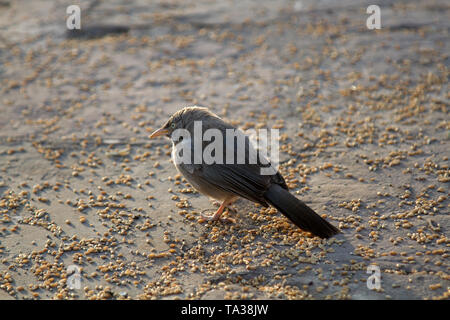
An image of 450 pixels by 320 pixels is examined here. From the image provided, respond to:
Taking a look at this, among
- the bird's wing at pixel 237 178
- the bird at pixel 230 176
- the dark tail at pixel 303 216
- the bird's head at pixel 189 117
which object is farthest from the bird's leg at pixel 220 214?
the bird's head at pixel 189 117

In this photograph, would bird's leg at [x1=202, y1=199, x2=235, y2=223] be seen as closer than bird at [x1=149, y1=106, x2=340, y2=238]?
No

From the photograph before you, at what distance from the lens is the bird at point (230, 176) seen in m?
4.90

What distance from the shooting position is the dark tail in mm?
4859

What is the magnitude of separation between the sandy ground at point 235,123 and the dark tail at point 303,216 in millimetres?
107

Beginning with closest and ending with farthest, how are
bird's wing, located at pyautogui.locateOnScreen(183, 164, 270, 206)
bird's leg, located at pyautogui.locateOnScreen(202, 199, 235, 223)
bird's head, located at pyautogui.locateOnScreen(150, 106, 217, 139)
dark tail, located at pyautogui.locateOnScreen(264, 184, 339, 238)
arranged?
dark tail, located at pyautogui.locateOnScreen(264, 184, 339, 238), bird's wing, located at pyautogui.locateOnScreen(183, 164, 270, 206), bird's leg, located at pyautogui.locateOnScreen(202, 199, 235, 223), bird's head, located at pyautogui.locateOnScreen(150, 106, 217, 139)

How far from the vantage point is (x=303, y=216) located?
486 centimetres

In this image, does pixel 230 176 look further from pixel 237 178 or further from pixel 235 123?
pixel 235 123

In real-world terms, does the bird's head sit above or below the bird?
above

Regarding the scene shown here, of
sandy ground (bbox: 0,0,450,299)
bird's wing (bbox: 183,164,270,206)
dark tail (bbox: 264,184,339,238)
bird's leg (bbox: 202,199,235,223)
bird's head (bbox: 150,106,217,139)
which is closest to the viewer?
sandy ground (bbox: 0,0,450,299)

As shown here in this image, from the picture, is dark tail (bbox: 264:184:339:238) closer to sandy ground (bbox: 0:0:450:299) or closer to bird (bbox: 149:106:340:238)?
bird (bbox: 149:106:340:238)

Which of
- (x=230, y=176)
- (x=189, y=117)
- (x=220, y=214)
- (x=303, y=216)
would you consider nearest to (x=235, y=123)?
(x=189, y=117)

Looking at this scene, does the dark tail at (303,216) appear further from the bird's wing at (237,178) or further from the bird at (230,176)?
the bird's wing at (237,178)

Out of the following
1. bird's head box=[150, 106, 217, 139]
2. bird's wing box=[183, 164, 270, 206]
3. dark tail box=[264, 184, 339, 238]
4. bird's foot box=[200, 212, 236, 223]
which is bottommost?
bird's foot box=[200, 212, 236, 223]

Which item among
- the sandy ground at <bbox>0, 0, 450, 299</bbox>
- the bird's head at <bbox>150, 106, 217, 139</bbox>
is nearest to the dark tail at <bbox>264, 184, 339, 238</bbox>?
the sandy ground at <bbox>0, 0, 450, 299</bbox>
